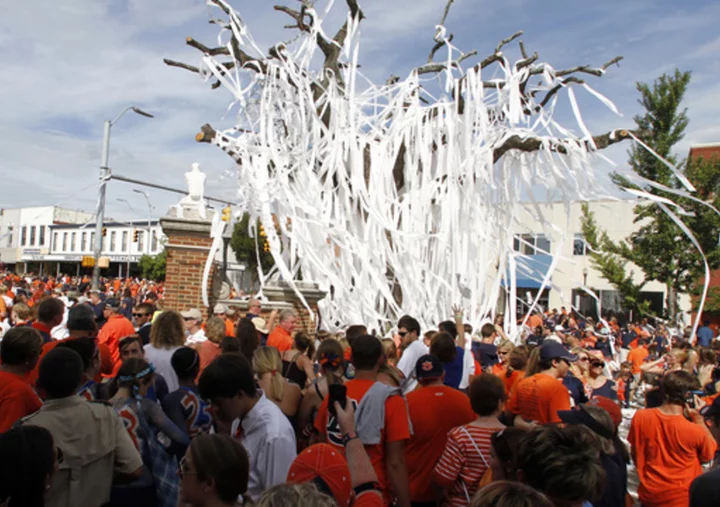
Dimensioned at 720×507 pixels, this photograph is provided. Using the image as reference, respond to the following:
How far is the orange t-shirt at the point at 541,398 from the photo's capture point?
4441 mm

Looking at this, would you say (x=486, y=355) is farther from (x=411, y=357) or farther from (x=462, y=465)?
(x=462, y=465)

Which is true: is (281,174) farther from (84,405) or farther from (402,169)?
(84,405)

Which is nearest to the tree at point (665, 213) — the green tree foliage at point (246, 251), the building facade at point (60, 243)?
the green tree foliage at point (246, 251)

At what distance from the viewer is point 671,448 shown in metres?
4.22

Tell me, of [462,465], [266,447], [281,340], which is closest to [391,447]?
[462,465]

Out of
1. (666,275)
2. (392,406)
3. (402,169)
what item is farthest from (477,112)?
(666,275)

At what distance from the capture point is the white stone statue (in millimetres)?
11898

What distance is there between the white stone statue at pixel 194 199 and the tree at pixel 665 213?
1293cm

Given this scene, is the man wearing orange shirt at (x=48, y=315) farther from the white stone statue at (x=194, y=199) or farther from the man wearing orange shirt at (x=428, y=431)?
the white stone statue at (x=194, y=199)

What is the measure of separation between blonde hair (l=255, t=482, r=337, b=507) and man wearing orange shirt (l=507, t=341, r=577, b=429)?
2791 millimetres

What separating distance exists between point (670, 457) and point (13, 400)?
13.2 ft

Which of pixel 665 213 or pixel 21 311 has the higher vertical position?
pixel 665 213

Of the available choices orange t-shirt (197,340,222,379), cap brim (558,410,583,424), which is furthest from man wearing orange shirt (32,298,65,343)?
cap brim (558,410,583,424)

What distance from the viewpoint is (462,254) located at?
10.9m
